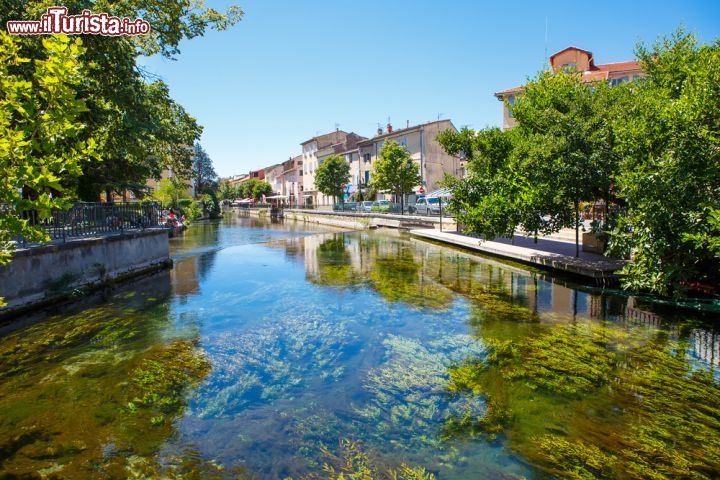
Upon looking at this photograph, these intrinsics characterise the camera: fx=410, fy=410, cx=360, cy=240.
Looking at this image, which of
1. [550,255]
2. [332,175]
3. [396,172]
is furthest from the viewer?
[332,175]

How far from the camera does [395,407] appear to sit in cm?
625

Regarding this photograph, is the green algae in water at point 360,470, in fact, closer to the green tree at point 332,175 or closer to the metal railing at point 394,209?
the metal railing at point 394,209

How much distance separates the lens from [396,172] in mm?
44344

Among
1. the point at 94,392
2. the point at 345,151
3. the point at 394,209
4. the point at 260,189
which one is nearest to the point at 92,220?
the point at 94,392

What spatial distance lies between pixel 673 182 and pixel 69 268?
16426mm

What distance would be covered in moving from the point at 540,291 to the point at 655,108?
19.9 ft

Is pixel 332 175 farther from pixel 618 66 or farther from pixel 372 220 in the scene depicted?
pixel 618 66

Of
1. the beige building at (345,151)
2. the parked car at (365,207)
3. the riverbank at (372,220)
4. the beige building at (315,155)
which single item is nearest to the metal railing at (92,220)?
the riverbank at (372,220)

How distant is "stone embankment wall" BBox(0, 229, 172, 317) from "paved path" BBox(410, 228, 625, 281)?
16.2 metres

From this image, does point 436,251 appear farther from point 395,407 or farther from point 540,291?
point 395,407

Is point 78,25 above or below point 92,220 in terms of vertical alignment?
above

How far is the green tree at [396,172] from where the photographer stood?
4419cm

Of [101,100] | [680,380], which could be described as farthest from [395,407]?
[101,100]

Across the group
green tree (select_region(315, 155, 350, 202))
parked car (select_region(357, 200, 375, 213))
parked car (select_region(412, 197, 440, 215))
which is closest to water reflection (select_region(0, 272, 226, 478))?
parked car (select_region(412, 197, 440, 215))
